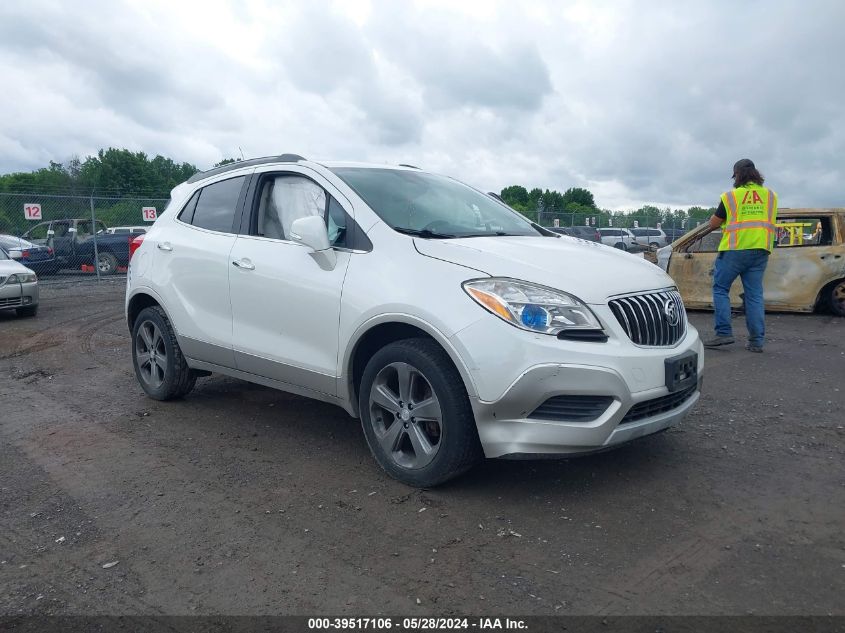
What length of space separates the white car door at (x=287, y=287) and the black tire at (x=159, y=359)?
0.96 metres

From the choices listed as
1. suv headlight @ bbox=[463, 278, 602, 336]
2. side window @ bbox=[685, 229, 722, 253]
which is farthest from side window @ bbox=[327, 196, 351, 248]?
side window @ bbox=[685, 229, 722, 253]

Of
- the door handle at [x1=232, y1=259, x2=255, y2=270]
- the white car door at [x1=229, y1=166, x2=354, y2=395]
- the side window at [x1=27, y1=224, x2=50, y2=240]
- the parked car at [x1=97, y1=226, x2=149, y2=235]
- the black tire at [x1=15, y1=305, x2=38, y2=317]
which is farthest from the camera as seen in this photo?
the parked car at [x1=97, y1=226, x2=149, y2=235]

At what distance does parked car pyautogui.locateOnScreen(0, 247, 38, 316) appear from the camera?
10930 mm

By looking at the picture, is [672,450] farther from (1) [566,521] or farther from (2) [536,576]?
(2) [536,576]

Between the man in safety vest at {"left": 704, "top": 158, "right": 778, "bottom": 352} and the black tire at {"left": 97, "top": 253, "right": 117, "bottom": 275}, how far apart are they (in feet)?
58.4

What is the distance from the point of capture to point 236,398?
5.86 m

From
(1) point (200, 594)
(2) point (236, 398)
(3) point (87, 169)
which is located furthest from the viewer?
(3) point (87, 169)

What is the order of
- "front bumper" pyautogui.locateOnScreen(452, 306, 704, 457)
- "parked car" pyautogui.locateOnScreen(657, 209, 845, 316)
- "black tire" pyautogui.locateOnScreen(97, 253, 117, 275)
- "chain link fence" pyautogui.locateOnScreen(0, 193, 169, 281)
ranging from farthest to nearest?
"black tire" pyautogui.locateOnScreen(97, 253, 117, 275) < "chain link fence" pyautogui.locateOnScreen(0, 193, 169, 281) < "parked car" pyautogui.locateOnScreen(657, 209, 845, 316) < "front bumper" pyautogui.locateOnScreen(452, 306, 704, 457)

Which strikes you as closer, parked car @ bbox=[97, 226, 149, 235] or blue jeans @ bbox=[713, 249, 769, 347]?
blue jeans @ bbox=[713, 249, 769, 347]

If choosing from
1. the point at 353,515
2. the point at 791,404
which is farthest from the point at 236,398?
the point at 791,404

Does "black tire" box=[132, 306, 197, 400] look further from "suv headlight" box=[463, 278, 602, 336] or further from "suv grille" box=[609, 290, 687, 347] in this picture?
"suv grille" box=[609, 290, 687, 347]

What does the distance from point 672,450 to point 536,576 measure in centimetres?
180

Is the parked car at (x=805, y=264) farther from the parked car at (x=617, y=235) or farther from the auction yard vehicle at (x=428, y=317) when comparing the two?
the parked car at (x=617, y=235)

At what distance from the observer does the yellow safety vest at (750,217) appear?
722 cm
